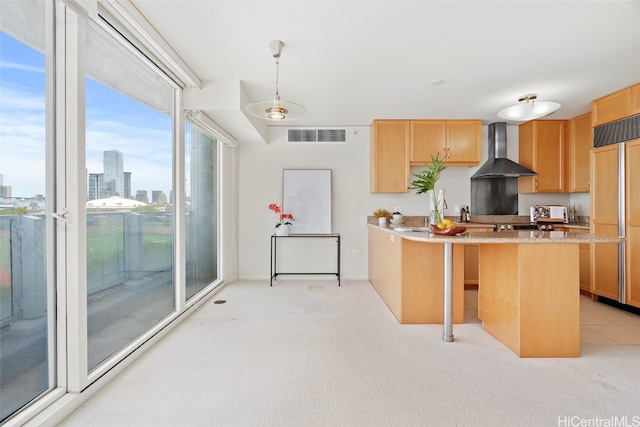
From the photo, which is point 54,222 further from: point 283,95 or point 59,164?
point 283,95

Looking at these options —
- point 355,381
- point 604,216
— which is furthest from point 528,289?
point 604,216

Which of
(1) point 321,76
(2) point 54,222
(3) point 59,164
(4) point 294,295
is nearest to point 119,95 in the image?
(3) point 59,164

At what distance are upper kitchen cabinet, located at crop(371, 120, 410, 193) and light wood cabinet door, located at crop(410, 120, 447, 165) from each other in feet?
0.36

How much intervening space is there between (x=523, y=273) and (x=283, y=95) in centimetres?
310

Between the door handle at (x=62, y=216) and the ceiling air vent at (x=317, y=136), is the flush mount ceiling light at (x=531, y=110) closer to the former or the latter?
the ceiling air vent at (x=317, y=136)

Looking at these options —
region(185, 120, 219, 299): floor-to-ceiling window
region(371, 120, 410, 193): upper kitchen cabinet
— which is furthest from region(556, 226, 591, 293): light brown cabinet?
region(185, 120, 219, 299): floor-to-ceiling window

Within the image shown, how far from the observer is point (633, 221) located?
3.24 metres

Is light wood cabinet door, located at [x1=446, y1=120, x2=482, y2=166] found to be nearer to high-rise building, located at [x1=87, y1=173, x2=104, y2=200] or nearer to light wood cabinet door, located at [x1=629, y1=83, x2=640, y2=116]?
light wood cabinet door, located at [x1=629, y1=83, x2=640, y2=116]

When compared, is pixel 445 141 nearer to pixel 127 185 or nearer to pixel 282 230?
pixel 282 230

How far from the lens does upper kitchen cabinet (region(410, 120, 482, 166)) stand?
177 inches

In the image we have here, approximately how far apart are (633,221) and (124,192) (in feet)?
16.8

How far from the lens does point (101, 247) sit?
1.95 m

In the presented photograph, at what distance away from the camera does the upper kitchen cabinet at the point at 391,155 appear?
14.8 feet

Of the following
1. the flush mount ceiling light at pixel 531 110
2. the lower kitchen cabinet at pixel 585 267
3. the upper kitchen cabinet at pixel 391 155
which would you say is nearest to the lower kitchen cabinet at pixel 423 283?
the flush mount ceiling light at pixel 531 110
